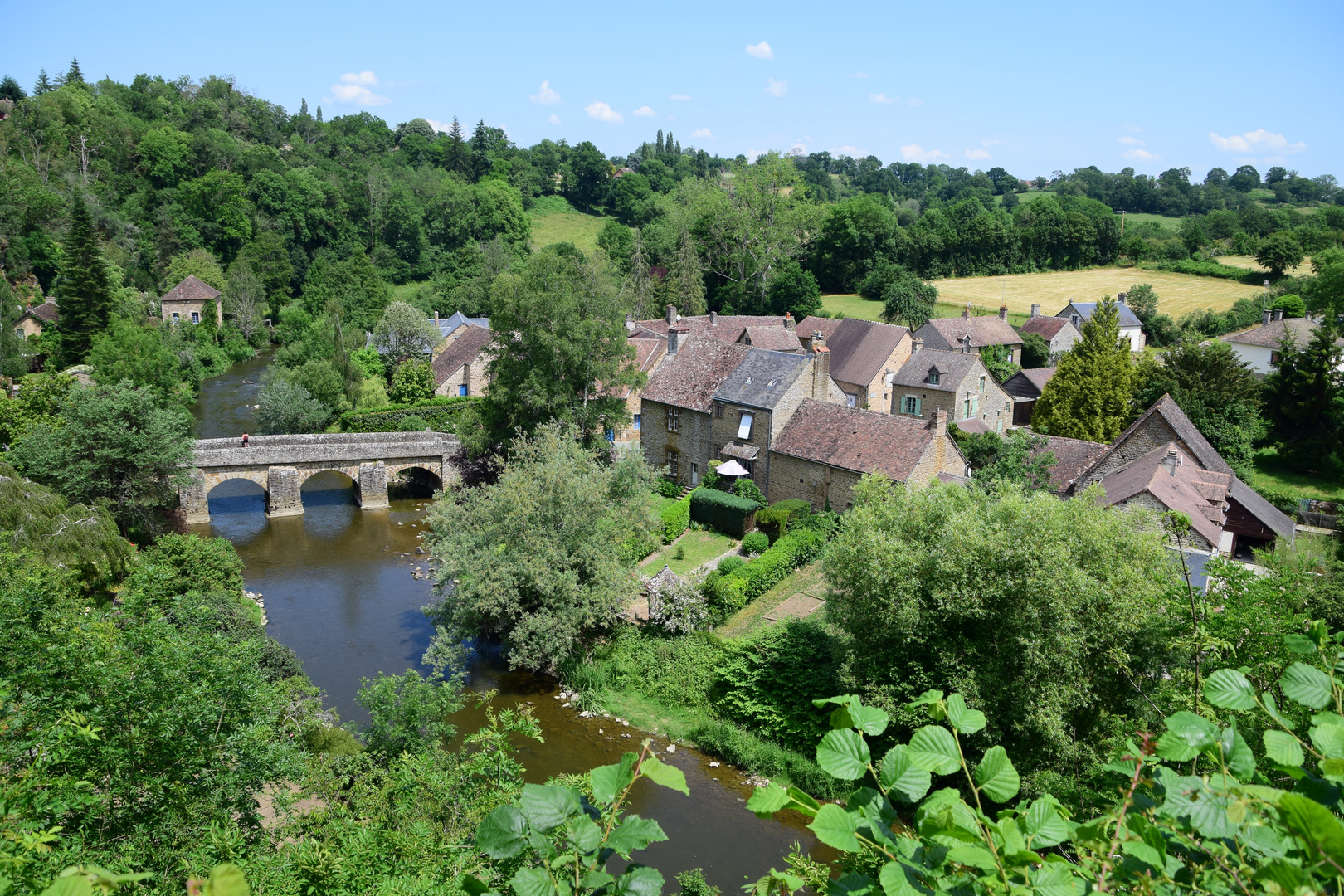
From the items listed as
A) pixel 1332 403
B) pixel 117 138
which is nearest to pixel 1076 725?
pixel 1332 403

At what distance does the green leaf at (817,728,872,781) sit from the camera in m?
3.25

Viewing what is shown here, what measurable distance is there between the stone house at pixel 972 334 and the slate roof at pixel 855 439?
23.7 metres

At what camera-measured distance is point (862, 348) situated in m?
47.4

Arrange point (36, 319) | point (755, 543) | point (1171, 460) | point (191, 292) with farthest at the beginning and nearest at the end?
point (191, 292), point (36, 319), point (755, 543), point (1171, 460)

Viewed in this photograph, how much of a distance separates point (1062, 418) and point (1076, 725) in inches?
822

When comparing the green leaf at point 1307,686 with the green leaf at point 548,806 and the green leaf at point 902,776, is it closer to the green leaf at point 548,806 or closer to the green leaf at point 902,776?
the green leaf at point 902,776

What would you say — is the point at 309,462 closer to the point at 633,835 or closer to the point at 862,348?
the point at 862,348

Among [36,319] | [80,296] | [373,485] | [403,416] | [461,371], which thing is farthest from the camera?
[36,319]

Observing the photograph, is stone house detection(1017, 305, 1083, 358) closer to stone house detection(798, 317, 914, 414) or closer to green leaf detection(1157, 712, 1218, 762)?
stone house detection(798, 317, 914, 414)

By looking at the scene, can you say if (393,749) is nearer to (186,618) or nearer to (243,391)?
(186,618)

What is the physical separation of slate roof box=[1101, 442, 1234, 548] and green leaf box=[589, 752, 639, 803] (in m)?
23.9

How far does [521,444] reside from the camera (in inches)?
1059

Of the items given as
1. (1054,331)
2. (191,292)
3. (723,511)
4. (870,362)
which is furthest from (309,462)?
(1054,331)

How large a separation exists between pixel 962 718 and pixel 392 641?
2501 cm
